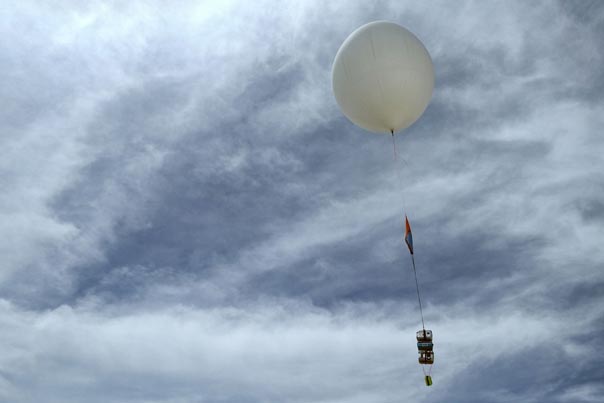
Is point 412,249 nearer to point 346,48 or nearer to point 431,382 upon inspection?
point 431,382

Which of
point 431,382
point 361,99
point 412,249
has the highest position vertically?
point 361,99

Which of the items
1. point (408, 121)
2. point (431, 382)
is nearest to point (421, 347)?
point (431, 382)

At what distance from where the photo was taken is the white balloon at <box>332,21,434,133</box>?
23.5 metres

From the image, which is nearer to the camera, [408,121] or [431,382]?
[431,382]

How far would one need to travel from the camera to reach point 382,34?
2397cm

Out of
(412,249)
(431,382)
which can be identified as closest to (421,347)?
(431,382)

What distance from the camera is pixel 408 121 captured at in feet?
82.7

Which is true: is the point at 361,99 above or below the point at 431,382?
above

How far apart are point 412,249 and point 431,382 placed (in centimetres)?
557

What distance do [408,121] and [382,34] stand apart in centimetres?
397

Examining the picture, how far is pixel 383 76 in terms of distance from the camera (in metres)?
23.5

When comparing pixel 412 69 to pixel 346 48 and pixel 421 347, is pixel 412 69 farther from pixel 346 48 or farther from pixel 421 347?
pixel 421 347

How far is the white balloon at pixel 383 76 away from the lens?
23.5 m

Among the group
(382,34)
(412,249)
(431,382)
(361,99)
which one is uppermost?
(382,34)
